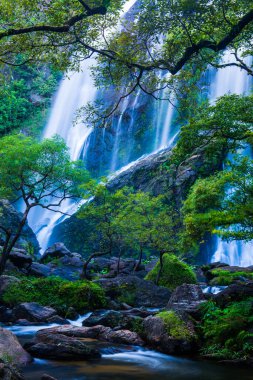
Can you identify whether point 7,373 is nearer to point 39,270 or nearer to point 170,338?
point 170,338

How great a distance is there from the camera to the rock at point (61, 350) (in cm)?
848

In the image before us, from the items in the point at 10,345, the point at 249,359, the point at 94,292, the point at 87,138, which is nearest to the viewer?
the point at 10,345

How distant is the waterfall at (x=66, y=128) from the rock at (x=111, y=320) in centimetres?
2349

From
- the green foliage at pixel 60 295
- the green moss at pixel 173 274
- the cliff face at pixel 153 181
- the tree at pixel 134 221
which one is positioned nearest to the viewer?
the green foliage at pixel 60 295

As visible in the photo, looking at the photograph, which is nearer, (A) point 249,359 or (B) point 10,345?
(B) point 10,345

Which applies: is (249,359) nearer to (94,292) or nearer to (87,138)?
(94,292)

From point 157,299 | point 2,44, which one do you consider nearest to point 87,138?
point 157,299

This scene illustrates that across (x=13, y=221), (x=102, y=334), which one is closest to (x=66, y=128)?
(x=13, y=221)

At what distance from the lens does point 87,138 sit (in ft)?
138

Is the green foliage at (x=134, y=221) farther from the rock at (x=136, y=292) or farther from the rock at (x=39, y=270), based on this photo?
the rock at (x=39, y=270)

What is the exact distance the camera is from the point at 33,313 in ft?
42.5

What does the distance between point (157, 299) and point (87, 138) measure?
28.4 meters

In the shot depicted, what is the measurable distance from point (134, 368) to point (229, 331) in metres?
2.56

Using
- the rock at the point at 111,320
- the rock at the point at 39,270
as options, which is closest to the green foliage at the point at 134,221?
the rock at the point at 39,270
